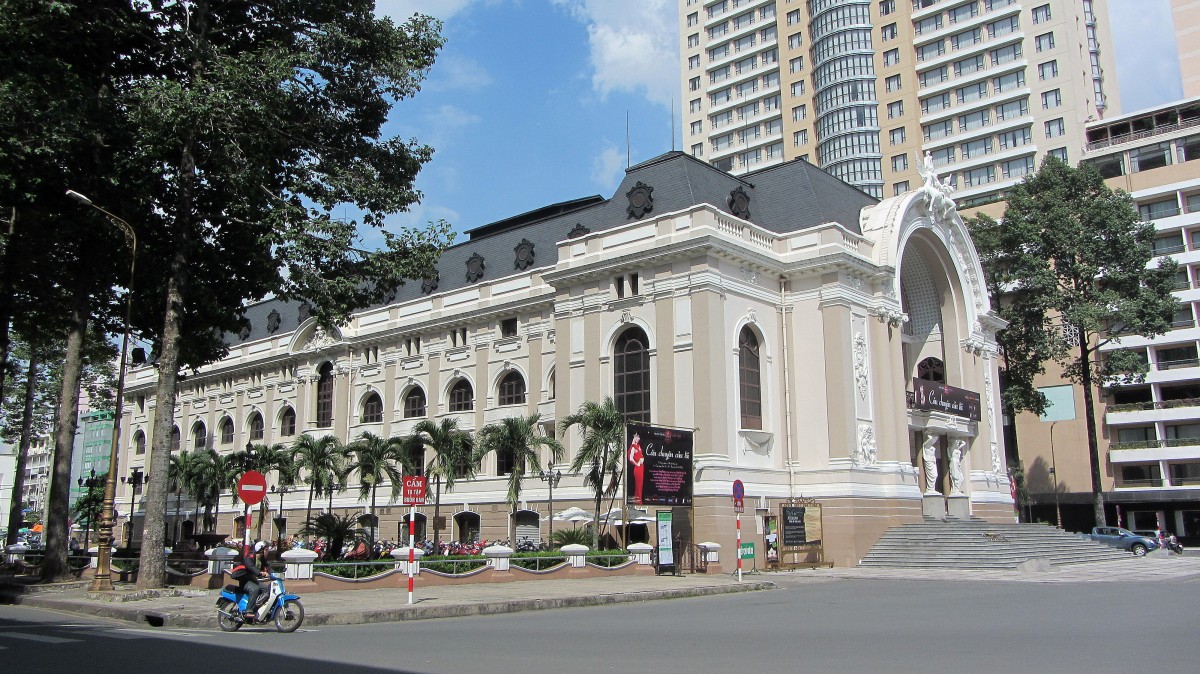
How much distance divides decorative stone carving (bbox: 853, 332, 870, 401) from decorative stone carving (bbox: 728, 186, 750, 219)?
→ 693 cm

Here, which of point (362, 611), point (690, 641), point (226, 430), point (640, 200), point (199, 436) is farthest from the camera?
point (199, 436)

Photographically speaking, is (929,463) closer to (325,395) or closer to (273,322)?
(325,395)

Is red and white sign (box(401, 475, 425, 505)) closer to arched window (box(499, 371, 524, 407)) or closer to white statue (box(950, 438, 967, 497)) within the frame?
arched window (box(499, 371, 524, 407))

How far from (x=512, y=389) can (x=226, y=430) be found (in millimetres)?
25590

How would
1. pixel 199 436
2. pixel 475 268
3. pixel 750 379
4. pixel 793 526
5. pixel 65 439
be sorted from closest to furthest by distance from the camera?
1. pixel 65 439
2. pixel 793 526
3. pixel 750 379
4. pixel 475 268
5. pixel 199 436

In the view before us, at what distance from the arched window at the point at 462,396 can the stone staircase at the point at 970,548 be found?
2036 centimetres

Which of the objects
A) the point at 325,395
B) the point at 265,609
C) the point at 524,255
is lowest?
the point at 265,609

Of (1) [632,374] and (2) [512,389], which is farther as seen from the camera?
(2) [512,389]

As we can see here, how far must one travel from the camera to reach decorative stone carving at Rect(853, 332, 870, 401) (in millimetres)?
38062

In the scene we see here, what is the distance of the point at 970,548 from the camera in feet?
113

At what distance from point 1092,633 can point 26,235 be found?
88.1ft

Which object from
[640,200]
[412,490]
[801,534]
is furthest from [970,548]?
[412,490]

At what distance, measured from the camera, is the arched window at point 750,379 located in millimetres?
37300

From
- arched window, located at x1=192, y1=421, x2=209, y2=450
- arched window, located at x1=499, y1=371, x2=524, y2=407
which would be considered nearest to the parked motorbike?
arched window, located at x1=499, y1=371, x2=524, y2=407
